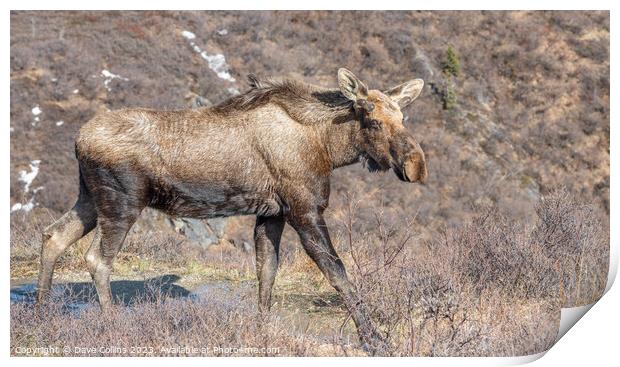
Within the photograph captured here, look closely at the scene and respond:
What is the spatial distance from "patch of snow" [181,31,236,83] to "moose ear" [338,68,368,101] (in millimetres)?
24500

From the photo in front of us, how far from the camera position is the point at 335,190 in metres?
27.5

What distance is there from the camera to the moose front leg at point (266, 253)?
8250mm

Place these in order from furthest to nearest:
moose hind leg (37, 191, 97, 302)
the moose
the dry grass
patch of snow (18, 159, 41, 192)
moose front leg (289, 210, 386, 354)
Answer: patch of snow (18, 159, 41, 192) < moose hind leg (37, 191, 97, 302) < the moose < moose front leg (289, 210, 386, 354) < the dry grass

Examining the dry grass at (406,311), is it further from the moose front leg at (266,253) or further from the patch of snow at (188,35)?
the patch of snow at (188,35)

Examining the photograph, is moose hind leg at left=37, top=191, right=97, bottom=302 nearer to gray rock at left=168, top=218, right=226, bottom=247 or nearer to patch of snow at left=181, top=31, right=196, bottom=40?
gray rock at left=168, top=218, right=226, bottom=247

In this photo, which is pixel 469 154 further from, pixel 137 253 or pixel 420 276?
pixel 420 276

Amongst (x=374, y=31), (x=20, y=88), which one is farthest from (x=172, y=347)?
(x=374, y=31)

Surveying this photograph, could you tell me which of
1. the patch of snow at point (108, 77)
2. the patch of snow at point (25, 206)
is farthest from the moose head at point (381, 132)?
the patch of snow at point (108, 77)

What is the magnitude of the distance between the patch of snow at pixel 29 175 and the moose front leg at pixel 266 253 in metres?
18.1

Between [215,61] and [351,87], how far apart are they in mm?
26209

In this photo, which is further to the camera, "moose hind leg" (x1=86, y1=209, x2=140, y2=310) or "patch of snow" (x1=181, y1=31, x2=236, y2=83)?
"patch of snow" (x1=181, y1=31, x2=236, y2=83)

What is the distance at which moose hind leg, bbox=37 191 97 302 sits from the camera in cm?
818

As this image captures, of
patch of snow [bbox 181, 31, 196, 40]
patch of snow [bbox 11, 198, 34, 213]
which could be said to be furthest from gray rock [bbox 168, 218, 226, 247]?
patch of snow [bbox 181, 31, 196, 40]

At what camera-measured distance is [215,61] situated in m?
33.4
